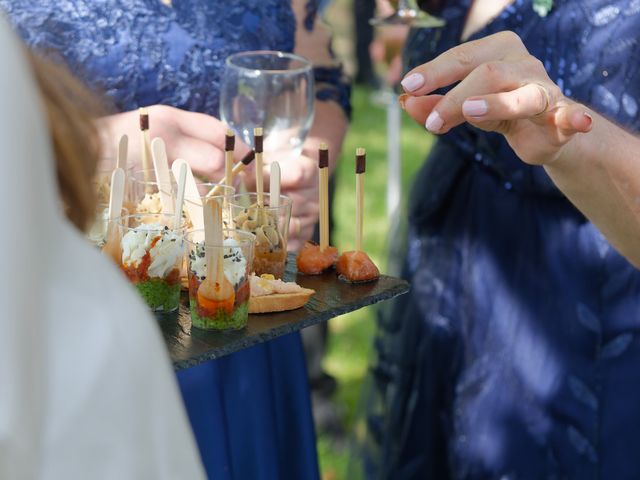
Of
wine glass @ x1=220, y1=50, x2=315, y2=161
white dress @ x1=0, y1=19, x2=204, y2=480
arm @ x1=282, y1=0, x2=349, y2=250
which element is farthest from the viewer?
arm @ x1=282, y1=0, x2=349, y2=250

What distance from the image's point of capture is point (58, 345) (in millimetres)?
535

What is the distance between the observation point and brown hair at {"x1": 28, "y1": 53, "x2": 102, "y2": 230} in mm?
589

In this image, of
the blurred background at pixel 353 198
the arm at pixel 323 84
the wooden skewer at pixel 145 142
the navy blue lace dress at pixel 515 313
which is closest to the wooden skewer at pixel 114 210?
the wooden skewer at pixel 145 142

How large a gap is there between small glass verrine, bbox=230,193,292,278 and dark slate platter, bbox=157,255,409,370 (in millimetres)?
33

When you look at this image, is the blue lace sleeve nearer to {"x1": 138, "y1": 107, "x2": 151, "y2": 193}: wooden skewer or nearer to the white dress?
{"x1": 138, "y1": 107, "x2": 151, "y2": 193}: wooden skewer

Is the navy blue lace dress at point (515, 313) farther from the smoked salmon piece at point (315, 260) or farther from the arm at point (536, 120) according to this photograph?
the smoked salmon piece at point (315, 260)

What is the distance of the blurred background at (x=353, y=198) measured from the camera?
2.68m

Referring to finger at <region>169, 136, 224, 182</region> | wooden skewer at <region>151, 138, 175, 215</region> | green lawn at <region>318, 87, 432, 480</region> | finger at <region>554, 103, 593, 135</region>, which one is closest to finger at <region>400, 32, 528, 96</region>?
finger at <region>554, 103, 593, 135</region>

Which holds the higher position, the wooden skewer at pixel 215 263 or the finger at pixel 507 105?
the finger at pixel 507 105

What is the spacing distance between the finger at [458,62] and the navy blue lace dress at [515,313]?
37cm

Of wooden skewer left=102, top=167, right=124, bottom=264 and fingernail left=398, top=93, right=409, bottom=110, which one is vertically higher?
fingernail left=398, top=93, right=409, bottom=110

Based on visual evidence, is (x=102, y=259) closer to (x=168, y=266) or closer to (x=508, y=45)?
(x=168, y=266)

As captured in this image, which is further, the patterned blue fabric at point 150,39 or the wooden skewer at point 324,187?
the patterned blue fabric at point 150,39

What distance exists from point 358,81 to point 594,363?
178 inches
